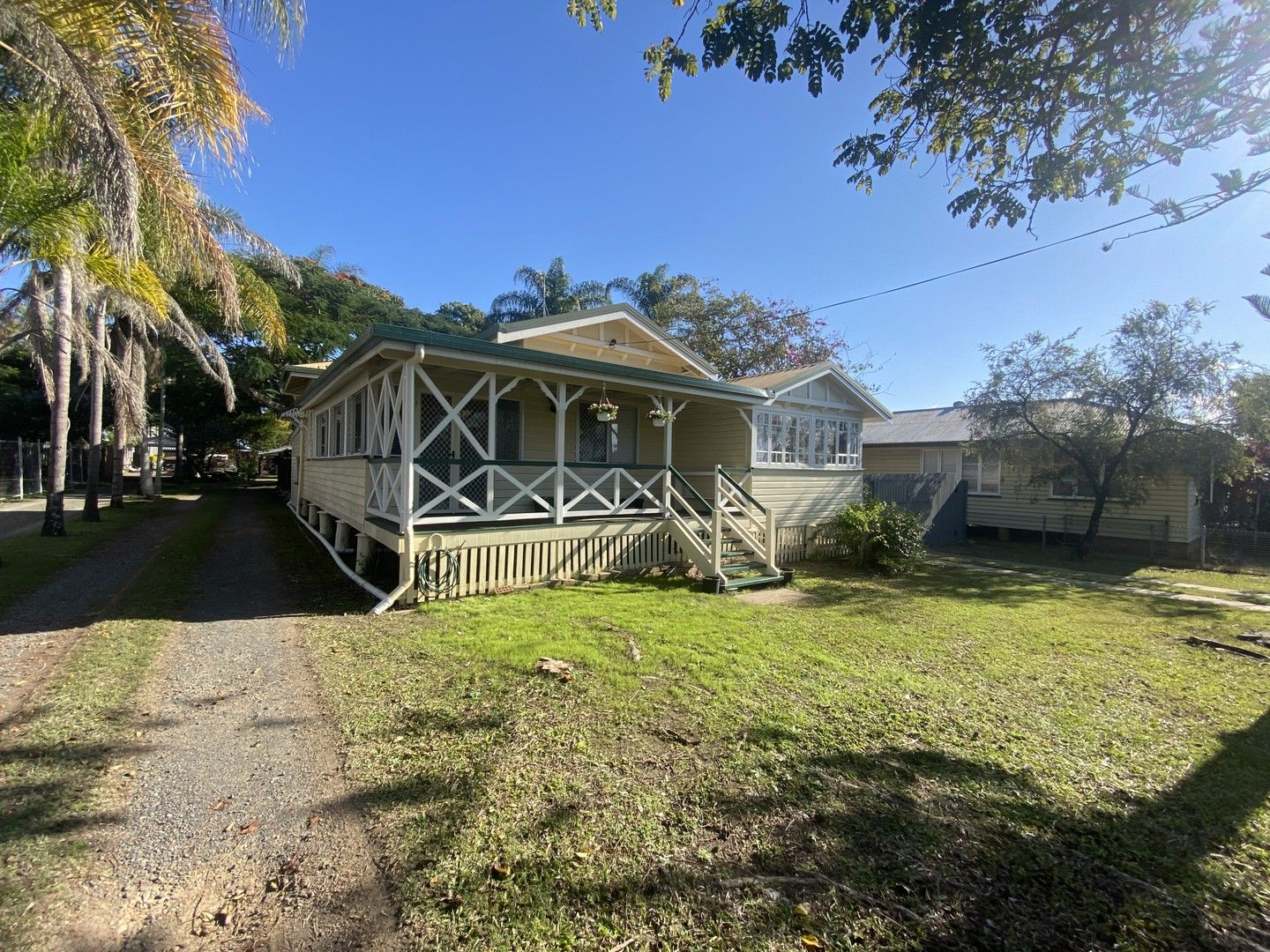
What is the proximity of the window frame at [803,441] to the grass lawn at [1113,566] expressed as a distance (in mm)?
3755

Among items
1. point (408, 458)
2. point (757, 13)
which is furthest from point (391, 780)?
point (757, 13)

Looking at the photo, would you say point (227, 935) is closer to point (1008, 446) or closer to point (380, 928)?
point (380, 928)

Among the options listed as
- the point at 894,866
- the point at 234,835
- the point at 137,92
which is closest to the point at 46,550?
the point at 137,92

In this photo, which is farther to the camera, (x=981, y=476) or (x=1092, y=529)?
(x=981, y=476)

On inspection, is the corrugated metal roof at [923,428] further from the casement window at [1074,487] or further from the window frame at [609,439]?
the window frame at [609,439]

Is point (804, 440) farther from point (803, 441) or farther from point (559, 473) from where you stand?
point (559, 473)

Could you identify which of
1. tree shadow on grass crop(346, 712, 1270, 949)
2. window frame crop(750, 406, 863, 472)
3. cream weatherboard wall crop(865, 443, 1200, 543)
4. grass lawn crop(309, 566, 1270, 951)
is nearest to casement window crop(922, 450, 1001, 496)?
cream weatherboard wall crop(865, 443, 1200, 543)

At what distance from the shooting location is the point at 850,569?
36.9ft

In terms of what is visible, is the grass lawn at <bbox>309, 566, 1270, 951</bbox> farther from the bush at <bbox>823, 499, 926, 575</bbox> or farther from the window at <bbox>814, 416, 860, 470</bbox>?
the window at <bbox>814, 416, 860, 470</bbox>

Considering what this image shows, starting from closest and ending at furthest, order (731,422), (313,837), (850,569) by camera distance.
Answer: (313,837) → (850,569) → (731,422)

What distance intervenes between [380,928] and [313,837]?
29.7 inches

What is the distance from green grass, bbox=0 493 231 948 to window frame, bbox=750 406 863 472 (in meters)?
9.67

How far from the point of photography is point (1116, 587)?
34.7 feet

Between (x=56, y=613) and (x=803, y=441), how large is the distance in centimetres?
1242
